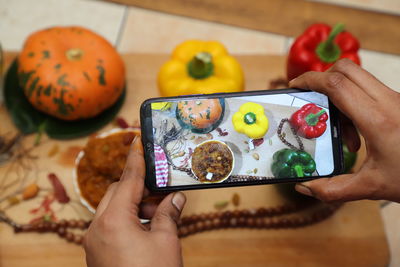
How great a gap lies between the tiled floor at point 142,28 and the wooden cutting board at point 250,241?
1.54 feet

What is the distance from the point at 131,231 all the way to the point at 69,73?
19.1 inches

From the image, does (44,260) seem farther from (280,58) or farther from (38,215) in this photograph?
(280,58)

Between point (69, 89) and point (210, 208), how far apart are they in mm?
452

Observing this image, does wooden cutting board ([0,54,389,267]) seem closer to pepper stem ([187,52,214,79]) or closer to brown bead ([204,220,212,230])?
brown bead ([204,220,212,230])

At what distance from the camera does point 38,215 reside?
0.91m

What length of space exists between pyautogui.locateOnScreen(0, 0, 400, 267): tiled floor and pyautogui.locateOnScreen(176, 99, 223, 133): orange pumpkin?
0.53 m

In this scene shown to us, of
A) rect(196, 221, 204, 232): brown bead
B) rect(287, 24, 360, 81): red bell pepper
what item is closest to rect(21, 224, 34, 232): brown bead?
rect(196, 221, 204, 232): brown bead

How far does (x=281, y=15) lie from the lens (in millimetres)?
1218

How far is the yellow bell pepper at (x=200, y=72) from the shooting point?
91 cm

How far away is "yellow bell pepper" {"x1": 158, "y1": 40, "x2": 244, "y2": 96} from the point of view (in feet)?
2.99

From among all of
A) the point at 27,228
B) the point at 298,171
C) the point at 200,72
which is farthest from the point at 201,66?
the point at 27,228

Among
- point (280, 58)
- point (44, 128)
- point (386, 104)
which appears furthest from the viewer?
point (280, 58)

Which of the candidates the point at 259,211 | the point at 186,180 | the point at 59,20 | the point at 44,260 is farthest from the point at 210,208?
the point at 59,20

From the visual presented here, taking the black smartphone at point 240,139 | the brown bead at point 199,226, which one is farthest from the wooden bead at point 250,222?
the black smartphone at point 240,139
